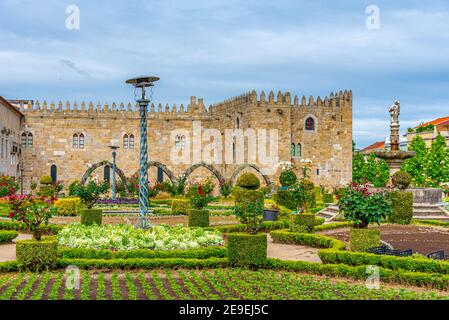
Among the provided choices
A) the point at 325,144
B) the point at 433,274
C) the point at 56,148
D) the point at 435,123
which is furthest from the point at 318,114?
the point at 435,123

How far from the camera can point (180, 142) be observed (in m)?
45.0

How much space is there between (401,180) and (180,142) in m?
22.8

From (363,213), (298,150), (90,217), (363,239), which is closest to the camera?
(363,239)

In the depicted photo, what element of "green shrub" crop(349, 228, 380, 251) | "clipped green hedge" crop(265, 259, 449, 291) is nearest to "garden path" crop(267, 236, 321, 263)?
"green shrub" crop(349, 228, 380, 251)

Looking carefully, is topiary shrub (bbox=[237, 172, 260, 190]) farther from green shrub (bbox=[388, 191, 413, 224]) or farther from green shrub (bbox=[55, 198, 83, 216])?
green shrub (bbox=[55, 198, 83, 216])

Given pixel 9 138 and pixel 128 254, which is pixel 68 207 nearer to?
pixel 128 254

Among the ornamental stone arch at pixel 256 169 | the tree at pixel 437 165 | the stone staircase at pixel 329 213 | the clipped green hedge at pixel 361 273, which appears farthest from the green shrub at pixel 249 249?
the tree at pixel 437 165

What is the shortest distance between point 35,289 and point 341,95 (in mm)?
33951

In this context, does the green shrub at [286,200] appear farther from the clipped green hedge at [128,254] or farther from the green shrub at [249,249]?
the green shrub at [249,249]

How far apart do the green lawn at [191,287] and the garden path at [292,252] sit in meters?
2.15

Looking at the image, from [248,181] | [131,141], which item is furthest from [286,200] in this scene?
[131,141]

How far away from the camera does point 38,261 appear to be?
12.8 meters

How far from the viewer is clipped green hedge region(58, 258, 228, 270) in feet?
43.7
